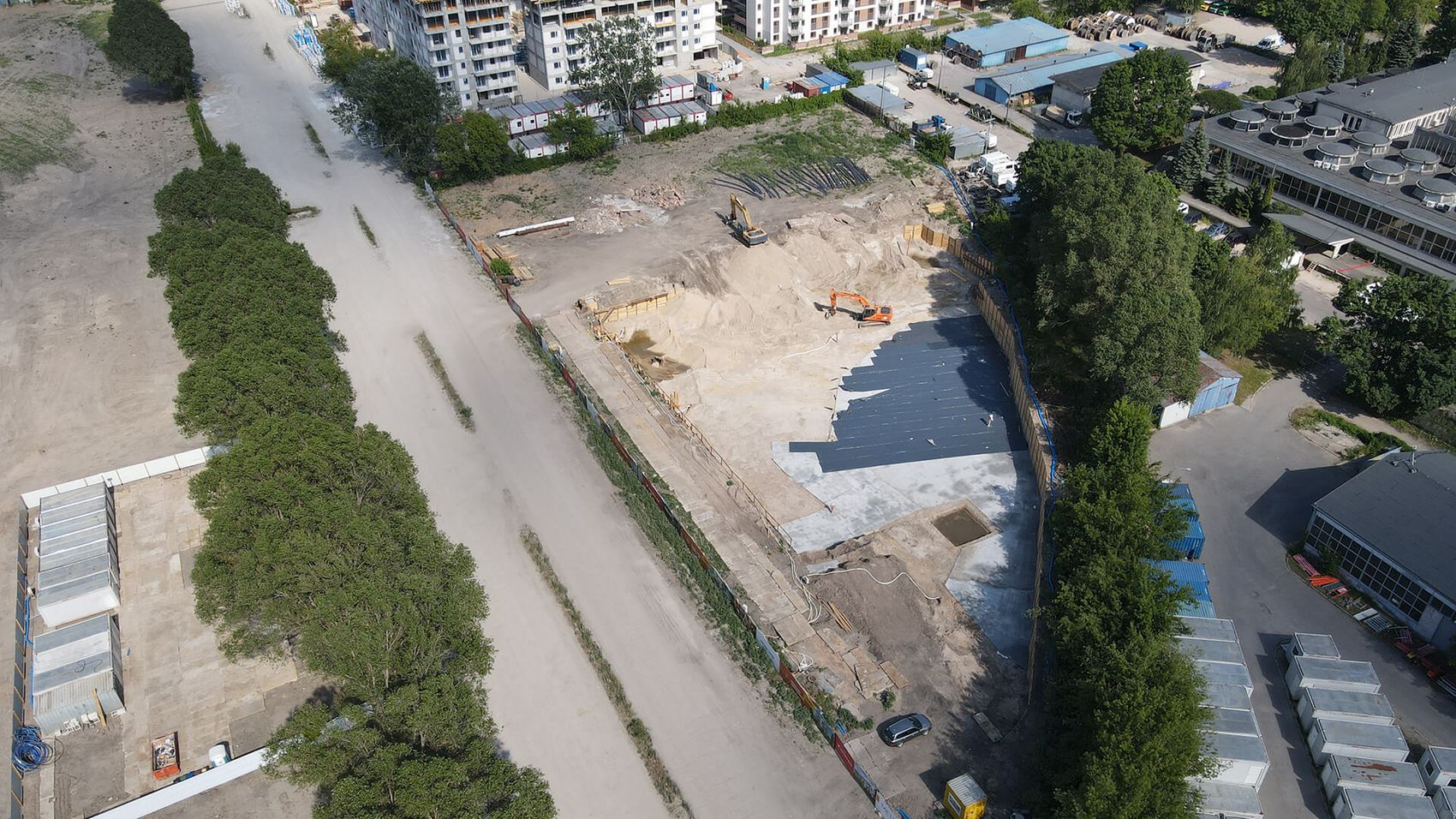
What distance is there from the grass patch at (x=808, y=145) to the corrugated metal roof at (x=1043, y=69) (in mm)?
15620

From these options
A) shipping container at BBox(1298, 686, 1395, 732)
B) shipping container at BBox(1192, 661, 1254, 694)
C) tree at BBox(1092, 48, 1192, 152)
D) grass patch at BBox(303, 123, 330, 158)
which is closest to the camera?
shipping container at BBox(1298, 686, 1395, 732)

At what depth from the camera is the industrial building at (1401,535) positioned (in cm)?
3838

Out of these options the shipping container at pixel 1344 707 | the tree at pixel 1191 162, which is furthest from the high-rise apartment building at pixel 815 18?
the shipping container at pixel 1344 707

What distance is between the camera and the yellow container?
103ft

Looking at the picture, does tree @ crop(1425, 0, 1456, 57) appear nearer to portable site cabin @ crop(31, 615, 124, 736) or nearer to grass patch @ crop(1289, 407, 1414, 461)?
grass patch @ crop(1289, 407, 1414, 461)

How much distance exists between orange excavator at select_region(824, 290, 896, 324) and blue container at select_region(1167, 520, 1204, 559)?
2277 centimetres

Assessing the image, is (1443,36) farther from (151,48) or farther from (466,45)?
(151,48)

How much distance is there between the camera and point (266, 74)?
9469cm

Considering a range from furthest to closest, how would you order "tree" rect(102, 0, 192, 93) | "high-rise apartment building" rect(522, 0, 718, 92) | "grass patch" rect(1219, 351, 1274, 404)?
"tree" rect(102, 0, 192, 93), "high-rise apartment building" rect(522, 0, 718, 92), "grass patch" rect(1219, 351, 1274, 404)

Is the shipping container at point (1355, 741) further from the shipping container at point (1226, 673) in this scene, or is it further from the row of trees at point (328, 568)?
the row of trees at point (328, 568)

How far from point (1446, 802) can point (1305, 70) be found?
69.2 meters

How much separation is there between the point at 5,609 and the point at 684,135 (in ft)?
187

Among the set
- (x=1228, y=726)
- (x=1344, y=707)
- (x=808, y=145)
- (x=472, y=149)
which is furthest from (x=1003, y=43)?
(x=1228, y=726)

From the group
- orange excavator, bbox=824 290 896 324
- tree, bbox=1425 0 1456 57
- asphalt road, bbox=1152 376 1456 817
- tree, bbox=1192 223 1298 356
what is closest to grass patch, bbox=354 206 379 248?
orange excavator, bbox=824 290 896 324
